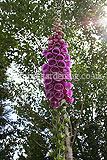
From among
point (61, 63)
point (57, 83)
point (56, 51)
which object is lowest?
point (57, 83)

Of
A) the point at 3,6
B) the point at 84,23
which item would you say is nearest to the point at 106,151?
the point at 84,23

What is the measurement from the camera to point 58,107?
6.15 ft

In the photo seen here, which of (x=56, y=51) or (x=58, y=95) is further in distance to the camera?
(x=56, y=51)

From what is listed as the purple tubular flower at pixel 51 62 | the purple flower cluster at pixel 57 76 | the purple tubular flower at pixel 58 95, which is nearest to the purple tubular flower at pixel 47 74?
the purple flower cluster at pixel 57 76

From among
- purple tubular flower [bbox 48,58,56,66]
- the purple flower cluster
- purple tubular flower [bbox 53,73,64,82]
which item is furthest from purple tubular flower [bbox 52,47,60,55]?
purple tubular flower [bbox 53,73,64,82]

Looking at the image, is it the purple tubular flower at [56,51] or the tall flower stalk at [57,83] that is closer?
the tall flower stalk at [57,83]

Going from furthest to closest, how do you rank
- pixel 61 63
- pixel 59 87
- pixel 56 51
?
pixel 56 51, pixel 61 63, pixel 59 87

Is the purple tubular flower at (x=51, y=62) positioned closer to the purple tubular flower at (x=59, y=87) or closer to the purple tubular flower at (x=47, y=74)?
the purple tubular flower at (x=47, y=74)

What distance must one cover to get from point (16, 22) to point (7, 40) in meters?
0.81

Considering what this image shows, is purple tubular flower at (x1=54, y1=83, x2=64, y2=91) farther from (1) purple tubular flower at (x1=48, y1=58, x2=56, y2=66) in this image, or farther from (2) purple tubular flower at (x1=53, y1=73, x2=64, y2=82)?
(1) purple tubular flower at (x1=48, y1=58, x2=56, y2=66)

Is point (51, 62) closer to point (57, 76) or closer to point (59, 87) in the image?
point (57, 76)

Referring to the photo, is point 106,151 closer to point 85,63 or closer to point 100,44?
point 85,63

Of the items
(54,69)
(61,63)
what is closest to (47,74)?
(54,69)

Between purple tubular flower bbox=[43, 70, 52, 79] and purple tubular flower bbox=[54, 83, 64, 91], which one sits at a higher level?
purple tubular flower bbox=[43, 70, 52, 79]
